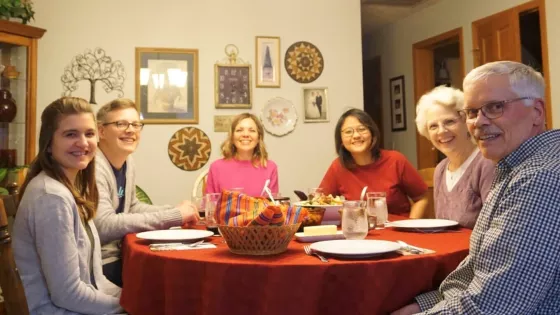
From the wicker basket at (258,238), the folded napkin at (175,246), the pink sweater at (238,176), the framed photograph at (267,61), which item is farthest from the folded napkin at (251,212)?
the framed photograph at (267,61)

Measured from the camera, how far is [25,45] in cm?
336

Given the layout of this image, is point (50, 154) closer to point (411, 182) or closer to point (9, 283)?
point (9, 283)

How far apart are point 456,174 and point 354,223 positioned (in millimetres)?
768

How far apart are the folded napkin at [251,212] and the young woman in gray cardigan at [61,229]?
467 mm

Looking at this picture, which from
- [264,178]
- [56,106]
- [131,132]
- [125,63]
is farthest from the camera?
[125,63]

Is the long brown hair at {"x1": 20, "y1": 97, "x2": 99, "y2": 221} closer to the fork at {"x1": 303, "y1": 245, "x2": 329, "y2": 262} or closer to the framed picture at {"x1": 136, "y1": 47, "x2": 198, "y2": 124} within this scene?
the fork at {"x1": 303, "y1": 245, "x2": 329, "y2": 262}

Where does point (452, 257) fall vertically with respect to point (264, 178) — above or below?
below

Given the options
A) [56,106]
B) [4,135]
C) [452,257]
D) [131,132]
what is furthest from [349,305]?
[4,135]

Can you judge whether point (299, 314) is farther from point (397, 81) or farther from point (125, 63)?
point (397, 81)

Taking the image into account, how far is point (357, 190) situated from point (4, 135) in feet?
8.03

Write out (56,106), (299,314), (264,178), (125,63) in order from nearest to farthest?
(299,314)
(56,106)
(264,178)
(125,63)

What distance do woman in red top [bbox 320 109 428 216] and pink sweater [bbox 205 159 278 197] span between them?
0.55m

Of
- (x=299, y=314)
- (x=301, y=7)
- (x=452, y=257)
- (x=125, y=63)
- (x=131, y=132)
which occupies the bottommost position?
(x=299, y=314)

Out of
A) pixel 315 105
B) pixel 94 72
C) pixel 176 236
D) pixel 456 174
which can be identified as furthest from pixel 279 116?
pixel 176 236
